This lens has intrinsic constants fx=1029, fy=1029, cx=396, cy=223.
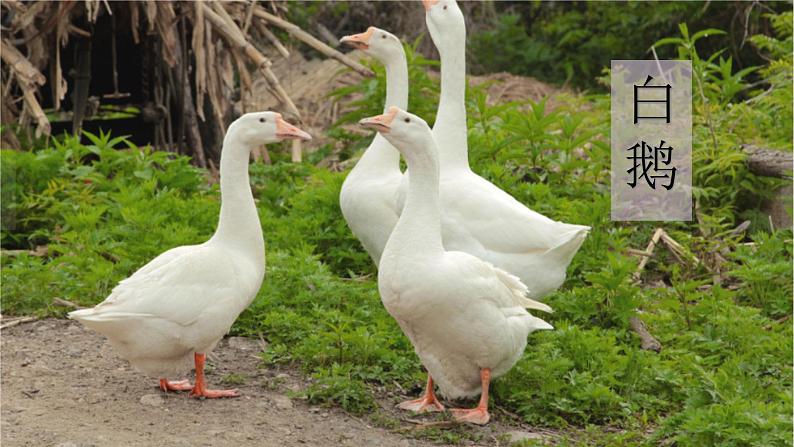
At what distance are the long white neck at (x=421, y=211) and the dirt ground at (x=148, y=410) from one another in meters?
0.91

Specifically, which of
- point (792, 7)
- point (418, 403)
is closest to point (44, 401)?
point (418, 403)

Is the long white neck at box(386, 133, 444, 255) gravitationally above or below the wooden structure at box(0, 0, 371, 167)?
below

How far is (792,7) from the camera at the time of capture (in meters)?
11.4

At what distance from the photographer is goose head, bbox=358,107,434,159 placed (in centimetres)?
504

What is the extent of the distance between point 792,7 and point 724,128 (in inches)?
133

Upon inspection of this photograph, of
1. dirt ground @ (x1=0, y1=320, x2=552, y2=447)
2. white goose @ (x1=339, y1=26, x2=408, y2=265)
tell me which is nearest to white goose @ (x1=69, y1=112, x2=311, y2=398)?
dirt ground @ (x1=0, y1=320, x2=552, y2=447)

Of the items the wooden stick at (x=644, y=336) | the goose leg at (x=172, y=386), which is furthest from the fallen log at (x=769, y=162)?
the goose leg at (x=172, y=386)

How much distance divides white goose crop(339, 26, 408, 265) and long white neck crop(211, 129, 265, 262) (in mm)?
1072

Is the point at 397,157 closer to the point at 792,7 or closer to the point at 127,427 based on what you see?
the point at 127,427

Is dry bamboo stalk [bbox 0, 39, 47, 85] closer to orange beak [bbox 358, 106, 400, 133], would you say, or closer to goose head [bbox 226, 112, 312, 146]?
goose head [bbox 226, 112, 312, 146]

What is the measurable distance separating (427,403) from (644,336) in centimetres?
176

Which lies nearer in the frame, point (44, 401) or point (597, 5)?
point (44, 401)

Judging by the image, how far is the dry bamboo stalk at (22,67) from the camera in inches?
333

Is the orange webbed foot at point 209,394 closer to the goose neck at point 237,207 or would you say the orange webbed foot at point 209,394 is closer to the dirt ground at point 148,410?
the dirt ground at point 148,410
